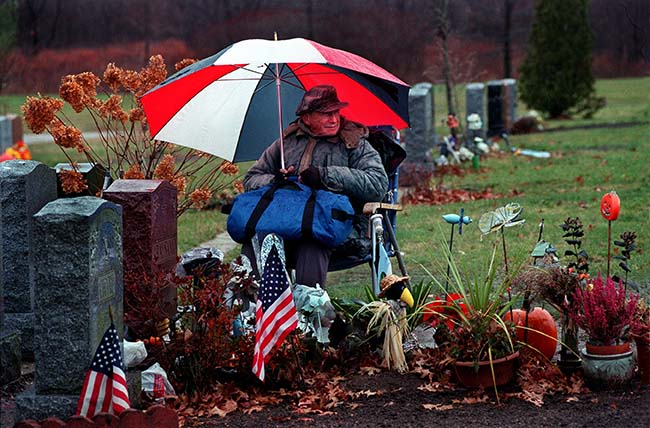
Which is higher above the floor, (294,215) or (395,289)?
(294,215)

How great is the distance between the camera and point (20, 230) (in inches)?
257

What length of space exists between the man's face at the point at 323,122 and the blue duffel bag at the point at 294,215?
1.51 ft

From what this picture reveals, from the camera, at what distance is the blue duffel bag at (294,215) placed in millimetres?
6211

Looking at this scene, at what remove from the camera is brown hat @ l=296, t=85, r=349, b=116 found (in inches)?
259

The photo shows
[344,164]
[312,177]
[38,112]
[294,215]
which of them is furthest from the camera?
[38,112]

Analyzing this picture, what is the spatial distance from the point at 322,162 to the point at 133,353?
6.32 ft

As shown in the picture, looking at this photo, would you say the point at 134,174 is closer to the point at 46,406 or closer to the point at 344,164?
the point at 344,164

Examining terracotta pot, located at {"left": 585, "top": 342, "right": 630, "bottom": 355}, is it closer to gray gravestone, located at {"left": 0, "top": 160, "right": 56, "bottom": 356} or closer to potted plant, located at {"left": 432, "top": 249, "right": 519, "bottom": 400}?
potted plant, located at {"left": 432, "top": 249, "right": 519, "bottom": 400}

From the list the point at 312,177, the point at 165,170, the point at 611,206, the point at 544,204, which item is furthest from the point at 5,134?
the point at 611,206

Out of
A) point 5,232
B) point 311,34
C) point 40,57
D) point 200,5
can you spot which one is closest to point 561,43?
point 311,34

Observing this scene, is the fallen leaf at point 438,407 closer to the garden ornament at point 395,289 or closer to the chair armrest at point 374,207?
the garden ornament at point 395,289

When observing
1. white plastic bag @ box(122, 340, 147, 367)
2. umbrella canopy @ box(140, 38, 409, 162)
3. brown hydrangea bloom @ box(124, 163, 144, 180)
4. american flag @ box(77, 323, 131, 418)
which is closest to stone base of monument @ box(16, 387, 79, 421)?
american flag @ box(77, 323, 131, 418)

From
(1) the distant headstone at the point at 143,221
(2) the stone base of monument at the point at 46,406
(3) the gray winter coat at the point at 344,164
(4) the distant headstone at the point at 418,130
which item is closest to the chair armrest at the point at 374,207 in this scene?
(3) the gray winter coat at the point at 344,164

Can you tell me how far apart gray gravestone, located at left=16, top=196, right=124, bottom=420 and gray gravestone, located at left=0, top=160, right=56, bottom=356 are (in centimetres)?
146
